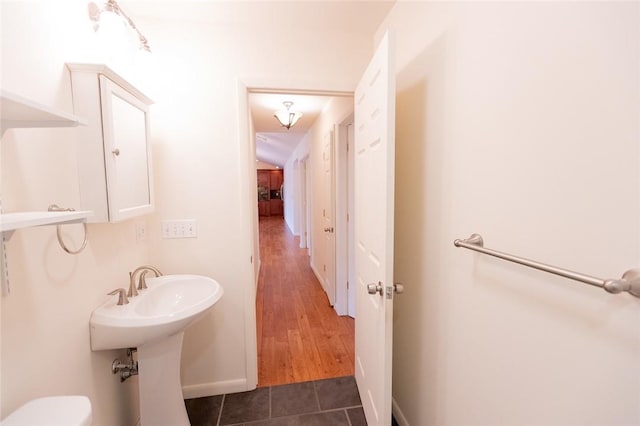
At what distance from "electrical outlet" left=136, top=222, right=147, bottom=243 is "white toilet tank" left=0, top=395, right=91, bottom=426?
0.94m

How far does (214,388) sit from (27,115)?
183cm

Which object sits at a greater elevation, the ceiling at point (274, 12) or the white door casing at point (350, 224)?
the ceiling at point (274, 12)

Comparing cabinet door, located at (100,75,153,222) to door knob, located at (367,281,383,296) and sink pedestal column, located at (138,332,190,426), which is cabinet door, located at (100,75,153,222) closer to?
sink pedestal column, located at (138,332,190,426)

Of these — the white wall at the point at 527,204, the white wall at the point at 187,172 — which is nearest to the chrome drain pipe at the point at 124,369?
the white wall at the point at 187,172

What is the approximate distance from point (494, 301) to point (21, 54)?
1694 mm

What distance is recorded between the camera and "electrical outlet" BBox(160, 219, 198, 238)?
177 centimetres

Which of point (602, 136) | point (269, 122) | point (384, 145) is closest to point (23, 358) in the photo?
point (384, 145)

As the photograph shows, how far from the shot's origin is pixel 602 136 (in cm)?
60

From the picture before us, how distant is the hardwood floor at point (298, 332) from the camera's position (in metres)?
2.11

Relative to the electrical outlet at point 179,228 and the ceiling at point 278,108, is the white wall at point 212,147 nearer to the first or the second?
the electrical outlet at point 179,228

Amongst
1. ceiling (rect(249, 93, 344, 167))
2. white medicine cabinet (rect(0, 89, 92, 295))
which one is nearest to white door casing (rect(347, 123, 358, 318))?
ceiling (rect(249, 93, 344, 167))

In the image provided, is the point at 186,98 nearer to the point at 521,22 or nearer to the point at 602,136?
the point at 521,22

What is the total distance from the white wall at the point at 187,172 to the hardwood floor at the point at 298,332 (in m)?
0.38

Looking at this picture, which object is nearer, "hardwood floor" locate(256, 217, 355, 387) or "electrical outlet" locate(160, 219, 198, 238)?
"electrical outlet" locate(160, 219, 198, 238)
